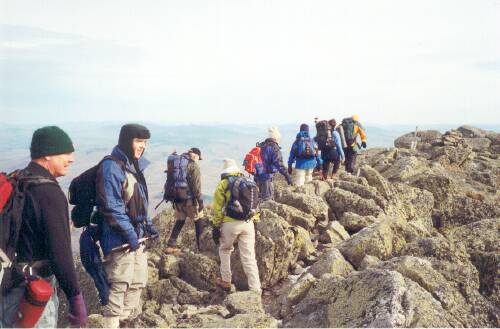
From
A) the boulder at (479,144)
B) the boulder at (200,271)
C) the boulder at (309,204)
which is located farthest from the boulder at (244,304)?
the boulder at (479,144)

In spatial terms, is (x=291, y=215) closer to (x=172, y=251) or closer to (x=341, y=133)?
(x=172, y=251)

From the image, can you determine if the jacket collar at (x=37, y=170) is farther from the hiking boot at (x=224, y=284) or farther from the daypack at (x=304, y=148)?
the daypack at (x=304, y=148)

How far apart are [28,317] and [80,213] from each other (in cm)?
260

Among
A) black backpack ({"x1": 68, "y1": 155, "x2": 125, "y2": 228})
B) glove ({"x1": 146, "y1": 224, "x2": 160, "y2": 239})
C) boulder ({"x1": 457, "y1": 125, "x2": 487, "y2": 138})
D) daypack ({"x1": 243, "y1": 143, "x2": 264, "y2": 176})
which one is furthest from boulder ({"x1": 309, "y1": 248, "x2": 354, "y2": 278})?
boulder ({"x1": 457, "y1": 125, "x2": 487, "y2": 138})

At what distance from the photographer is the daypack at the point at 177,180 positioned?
11.4 m

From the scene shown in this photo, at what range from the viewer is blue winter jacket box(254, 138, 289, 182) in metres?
15.6

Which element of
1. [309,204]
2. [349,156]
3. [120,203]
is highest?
[120,203]

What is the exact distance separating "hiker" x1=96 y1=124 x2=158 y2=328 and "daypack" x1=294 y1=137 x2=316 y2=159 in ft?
36.8

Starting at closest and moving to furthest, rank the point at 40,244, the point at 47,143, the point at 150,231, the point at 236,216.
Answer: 1. the point at 40,244
2. the point at 47,143
3. the point at 150,231
4. the point at 236,216

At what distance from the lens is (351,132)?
21.1m

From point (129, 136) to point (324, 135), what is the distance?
569 inches

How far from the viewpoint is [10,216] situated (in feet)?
13.5

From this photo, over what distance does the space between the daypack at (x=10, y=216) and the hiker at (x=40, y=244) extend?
0.13ft

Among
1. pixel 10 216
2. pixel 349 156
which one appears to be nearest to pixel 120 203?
pixel 10 216
